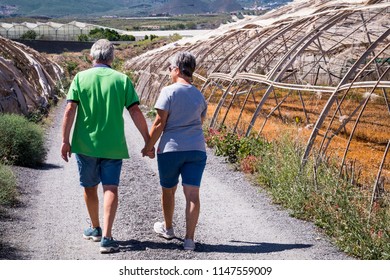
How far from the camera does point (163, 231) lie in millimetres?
7941

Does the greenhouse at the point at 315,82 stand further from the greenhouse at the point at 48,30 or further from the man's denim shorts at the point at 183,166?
the greenhouse at the point at 48,30

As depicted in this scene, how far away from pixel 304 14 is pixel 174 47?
1409cm

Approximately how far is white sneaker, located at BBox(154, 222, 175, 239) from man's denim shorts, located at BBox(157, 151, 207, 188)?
593 mm

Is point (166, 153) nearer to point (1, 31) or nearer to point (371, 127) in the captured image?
point (371, 127)

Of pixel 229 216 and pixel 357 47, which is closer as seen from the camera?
pixel 229 216

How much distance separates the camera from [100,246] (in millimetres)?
7465

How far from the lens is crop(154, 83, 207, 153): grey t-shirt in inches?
289

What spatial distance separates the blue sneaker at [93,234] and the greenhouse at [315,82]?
114 inches

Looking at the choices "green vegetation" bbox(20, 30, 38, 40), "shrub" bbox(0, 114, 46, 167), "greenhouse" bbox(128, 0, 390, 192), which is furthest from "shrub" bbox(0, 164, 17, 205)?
"green vegetation" bbox(20, 30, 38, 40)

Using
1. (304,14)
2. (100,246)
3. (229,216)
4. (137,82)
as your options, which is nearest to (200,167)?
(100,246)

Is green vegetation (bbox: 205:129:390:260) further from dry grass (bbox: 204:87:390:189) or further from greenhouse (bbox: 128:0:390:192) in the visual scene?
dry grass (bbox: 204:87:390:189)

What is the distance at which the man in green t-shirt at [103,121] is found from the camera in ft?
24.0

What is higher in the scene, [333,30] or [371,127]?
[333,30]

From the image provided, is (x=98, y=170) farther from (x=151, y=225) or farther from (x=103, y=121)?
(x=151, y=225)
